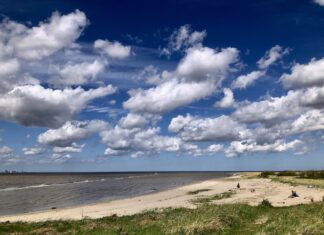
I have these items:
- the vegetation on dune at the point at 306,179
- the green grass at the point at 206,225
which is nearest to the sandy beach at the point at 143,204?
the green grass at the point at 206,225

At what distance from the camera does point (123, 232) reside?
78.8 feet

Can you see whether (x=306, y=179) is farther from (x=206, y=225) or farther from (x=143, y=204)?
(x=206, y=225)

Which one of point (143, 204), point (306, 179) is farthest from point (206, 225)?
point (306, 179)

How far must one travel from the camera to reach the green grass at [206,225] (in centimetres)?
2190

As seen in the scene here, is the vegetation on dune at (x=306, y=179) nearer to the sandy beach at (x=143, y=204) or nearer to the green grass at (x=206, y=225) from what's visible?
the sandy beach at (x=143, y=204)

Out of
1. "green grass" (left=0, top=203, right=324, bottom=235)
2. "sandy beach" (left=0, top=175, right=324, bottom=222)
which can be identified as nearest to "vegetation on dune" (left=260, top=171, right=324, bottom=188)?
"sandy beach" (left=0, top=175, right=324, bottom=222)

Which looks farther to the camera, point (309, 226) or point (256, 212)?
point (256, 212)

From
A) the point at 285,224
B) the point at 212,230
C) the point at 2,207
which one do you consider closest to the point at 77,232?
the point at 212,230

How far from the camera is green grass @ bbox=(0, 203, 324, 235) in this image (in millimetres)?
21905

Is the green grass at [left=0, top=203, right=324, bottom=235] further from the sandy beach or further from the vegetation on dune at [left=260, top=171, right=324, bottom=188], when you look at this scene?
the vegetation on dune at [left=260, top=171, right=324, bottom=188]

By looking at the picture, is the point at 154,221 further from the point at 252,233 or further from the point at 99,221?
the point at 252,233

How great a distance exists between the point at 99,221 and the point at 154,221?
4311 millimetres

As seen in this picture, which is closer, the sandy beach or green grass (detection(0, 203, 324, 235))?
green grass (detection(0, 203, 324, 235))

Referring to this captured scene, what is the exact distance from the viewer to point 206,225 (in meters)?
23.1
